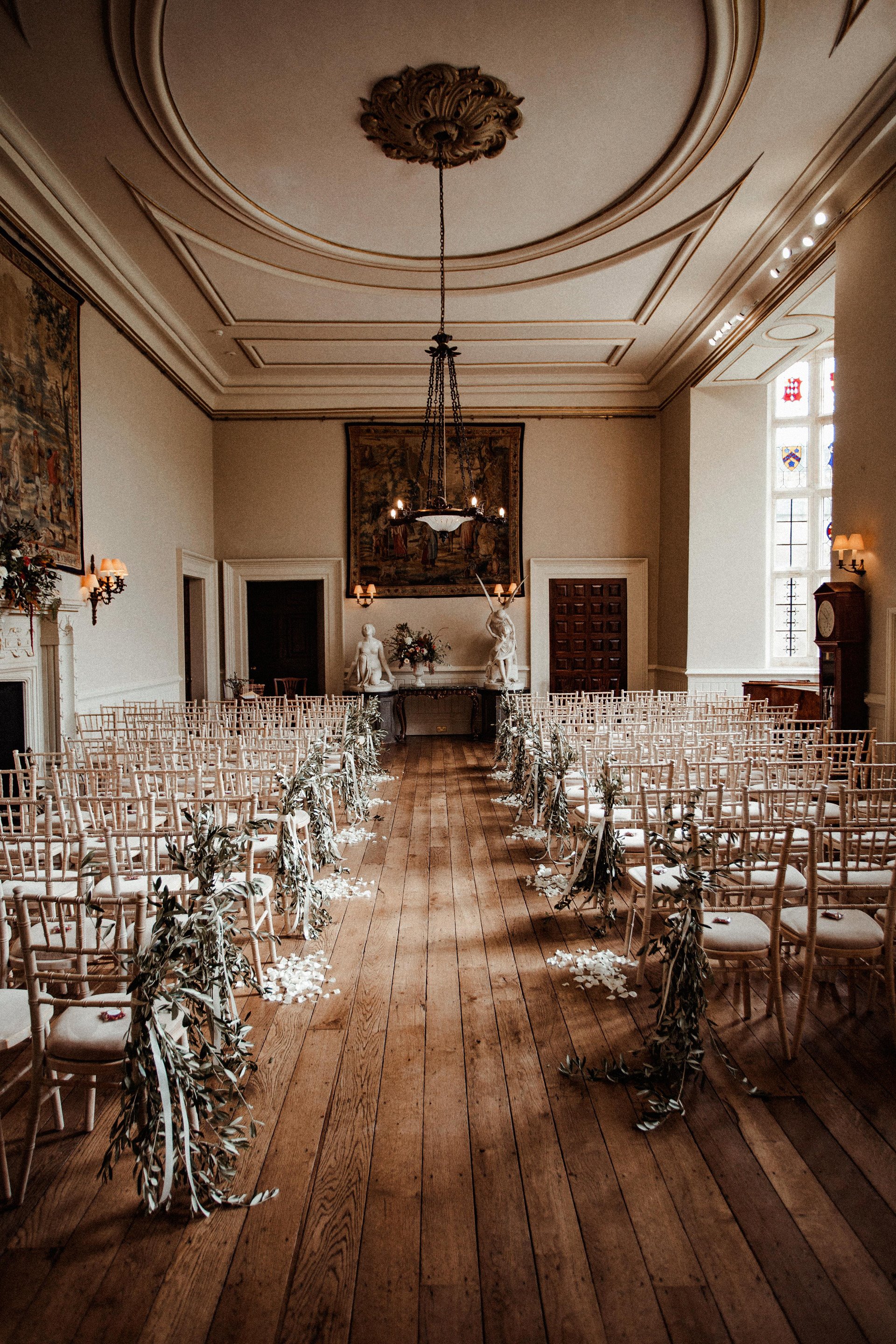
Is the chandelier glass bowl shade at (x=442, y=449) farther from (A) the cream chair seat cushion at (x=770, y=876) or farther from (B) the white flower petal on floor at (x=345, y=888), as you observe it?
(A) the cream chair seat cushion at (x=770, y=876)

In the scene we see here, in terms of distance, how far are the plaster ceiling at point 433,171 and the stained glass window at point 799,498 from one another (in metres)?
1.28

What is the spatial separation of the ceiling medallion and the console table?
25.8 feet

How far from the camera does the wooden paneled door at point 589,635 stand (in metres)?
14.2

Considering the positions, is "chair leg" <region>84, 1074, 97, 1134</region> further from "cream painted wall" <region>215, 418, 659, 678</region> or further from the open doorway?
"cream painted wall" <region>215, 418, 659, 678</region>

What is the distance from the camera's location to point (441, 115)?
653cm

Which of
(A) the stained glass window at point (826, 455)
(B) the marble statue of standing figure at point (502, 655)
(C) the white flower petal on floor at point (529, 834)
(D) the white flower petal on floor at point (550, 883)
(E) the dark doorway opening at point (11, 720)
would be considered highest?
(A) the stained glass window at point (826, 455)

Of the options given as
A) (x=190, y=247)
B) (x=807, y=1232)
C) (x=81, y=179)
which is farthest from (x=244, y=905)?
(x=190, y=247)

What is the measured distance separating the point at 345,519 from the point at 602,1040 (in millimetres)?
11904

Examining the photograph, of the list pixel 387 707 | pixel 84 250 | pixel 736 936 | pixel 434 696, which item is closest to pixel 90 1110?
pixel 736 936

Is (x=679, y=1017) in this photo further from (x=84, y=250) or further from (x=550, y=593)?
(x=550, y=593)

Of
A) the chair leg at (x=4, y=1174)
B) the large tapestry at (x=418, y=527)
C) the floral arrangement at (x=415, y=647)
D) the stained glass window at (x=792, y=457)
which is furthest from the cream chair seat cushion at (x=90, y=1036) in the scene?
the stained glass window at (x=792, y=457)

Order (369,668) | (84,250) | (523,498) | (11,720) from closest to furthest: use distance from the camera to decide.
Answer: (11,720) < (84,250) < (369,668) < (523,498)

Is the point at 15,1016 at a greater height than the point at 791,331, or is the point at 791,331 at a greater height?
the point at 791,331

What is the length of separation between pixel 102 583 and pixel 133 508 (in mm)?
1938
